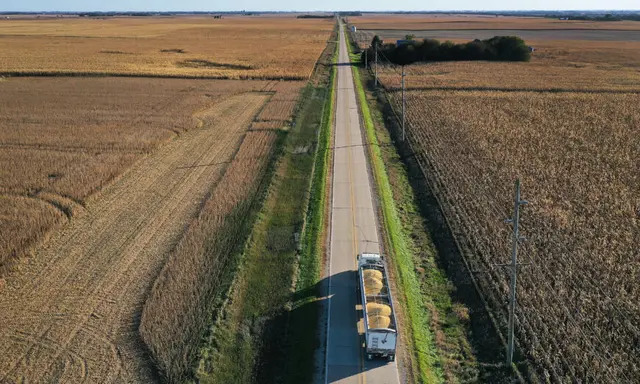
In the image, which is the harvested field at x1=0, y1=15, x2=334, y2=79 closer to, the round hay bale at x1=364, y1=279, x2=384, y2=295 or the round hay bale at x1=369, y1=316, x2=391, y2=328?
the round hay bale at x1=364, y1=279, x2=384, y2=295

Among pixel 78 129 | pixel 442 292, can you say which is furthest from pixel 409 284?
pixel 78 129

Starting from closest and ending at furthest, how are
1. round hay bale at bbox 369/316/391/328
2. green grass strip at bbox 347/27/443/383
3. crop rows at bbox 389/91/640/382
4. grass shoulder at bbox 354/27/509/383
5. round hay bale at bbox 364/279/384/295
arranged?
round hay bale at bbox 369/316/391/328 < green grass strip at bbox 347/27/443/383 < grass shoulder at bbox 354/27/509/383 < crop rows at bbox 389/91/640/382 < round hay bale at bbox 364/279/384/295

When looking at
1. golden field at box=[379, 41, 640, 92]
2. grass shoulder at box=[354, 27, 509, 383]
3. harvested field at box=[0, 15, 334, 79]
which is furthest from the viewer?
harvested field at box=[0, 15, 334, 79]

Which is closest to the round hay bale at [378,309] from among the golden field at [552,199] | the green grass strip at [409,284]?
the green grass strip at [409,284]

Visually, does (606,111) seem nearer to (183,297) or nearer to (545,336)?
(545,336)

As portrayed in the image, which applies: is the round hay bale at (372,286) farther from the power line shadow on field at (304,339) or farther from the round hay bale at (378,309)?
the power line shadow on field at (304,339)

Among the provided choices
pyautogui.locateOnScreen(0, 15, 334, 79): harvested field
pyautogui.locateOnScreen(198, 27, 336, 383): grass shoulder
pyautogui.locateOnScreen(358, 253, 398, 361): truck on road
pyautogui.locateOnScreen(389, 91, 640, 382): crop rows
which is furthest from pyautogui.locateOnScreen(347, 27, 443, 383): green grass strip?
pyautogui.locateOnScreen(0, 15, 334, 79): harvested field

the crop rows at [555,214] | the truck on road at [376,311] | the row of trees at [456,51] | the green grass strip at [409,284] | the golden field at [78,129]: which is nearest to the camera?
the truck on road at [376,311]
